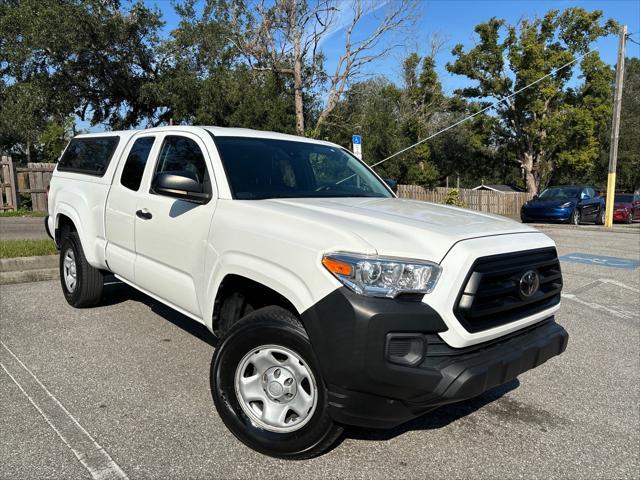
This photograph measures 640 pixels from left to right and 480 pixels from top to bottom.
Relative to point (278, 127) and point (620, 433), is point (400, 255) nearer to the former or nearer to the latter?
point (620, 433)

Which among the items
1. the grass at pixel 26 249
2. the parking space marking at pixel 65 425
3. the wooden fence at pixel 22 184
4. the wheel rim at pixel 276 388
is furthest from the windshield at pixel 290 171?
the wooden fence at pixel 22 184

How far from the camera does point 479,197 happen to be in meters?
30.3

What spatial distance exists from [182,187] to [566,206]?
17.5 meters

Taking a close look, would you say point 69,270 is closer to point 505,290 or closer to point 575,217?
point 505,290

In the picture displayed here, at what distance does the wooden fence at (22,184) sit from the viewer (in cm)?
1630

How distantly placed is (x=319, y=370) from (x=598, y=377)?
2.84 m

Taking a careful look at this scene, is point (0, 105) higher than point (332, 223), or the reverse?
point (0, 105)

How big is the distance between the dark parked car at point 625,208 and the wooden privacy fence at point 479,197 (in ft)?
24.8

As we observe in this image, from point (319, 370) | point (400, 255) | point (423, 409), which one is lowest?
point (423, 409)

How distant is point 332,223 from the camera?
267 cm

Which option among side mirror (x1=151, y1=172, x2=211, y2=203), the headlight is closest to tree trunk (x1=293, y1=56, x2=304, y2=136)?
side mirror (x1=151, y1=172, x2=211, y2=203)

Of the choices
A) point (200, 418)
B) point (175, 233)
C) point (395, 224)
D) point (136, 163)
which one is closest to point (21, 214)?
point (136, 163)

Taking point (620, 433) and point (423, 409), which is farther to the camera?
point (620, 433)

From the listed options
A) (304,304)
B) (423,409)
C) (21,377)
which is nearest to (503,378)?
(423,409)
